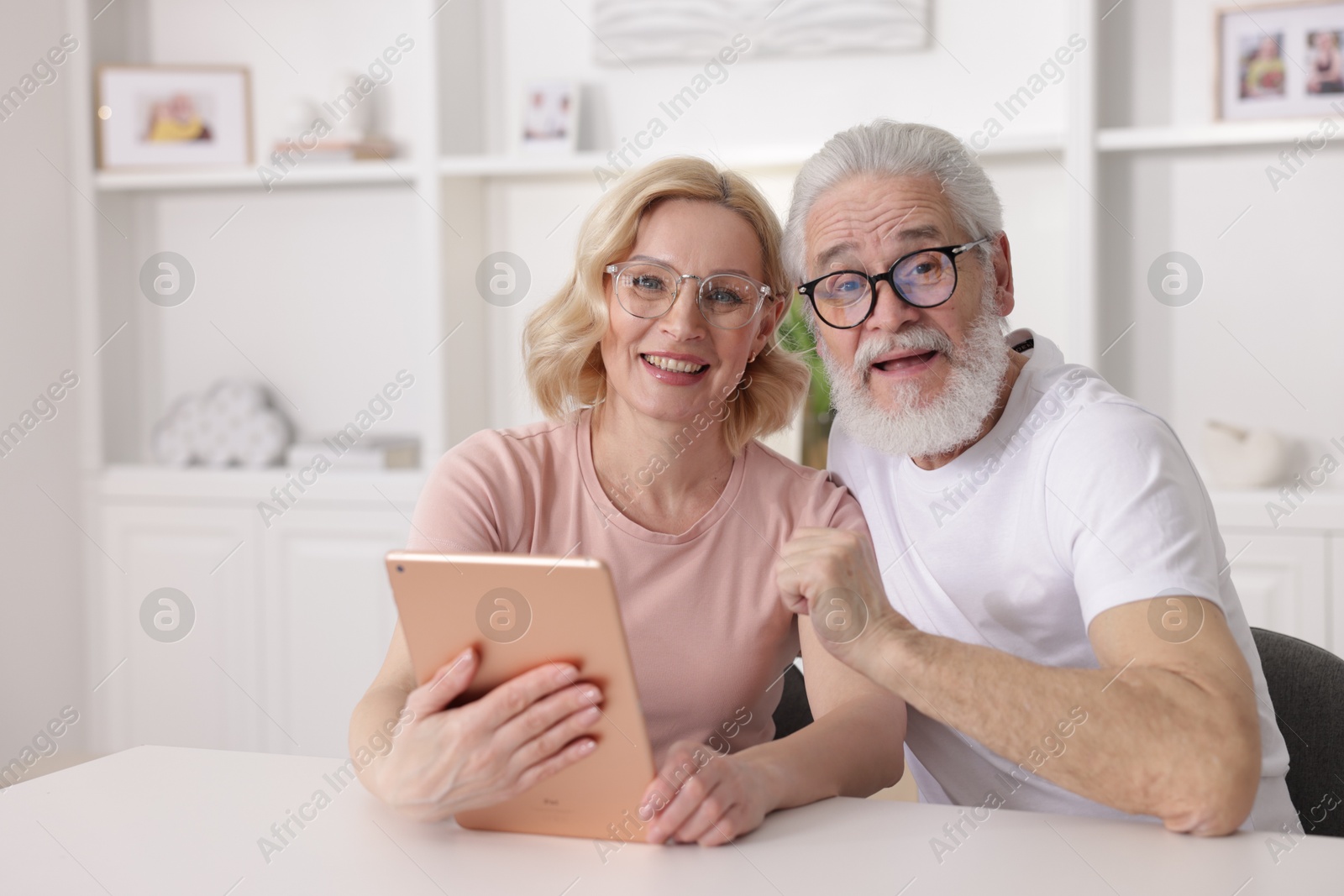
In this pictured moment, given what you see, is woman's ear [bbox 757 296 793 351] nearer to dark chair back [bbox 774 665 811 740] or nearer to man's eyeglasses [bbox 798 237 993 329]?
man's eyeglasses [bbox 798 237 993 329]

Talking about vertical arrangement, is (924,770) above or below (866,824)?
below

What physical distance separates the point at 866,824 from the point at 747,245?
2.78 ft

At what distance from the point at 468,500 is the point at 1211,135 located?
215 cm

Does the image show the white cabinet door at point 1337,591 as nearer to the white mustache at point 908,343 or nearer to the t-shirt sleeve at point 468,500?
the white mustache at point 908,343

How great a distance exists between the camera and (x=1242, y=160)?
2.89m

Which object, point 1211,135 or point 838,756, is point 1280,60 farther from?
point 838,756

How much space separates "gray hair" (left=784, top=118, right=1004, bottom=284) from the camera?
1.67 meters

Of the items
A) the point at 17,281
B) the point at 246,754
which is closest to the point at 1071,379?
the point at 246,754

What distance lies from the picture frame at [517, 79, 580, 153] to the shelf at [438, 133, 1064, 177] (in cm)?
3

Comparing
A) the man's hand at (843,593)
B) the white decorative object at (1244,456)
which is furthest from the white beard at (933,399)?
the white decorative object at (1244,456)

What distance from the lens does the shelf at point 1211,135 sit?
8.91ft

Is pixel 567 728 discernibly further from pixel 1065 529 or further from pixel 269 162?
pixel 269 162

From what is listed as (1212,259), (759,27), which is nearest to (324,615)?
(759,27)

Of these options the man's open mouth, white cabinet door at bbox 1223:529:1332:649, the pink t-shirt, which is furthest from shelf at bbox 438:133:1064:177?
the pink t-shirt
